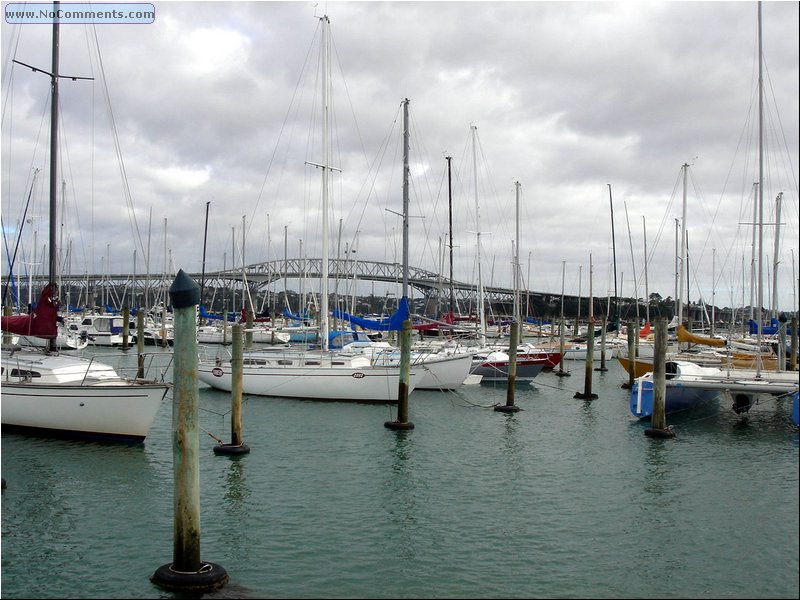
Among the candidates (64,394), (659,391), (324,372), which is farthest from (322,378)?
(659,391)

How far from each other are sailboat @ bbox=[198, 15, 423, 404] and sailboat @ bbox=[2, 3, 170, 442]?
24.1 ft

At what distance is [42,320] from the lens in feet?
66.8

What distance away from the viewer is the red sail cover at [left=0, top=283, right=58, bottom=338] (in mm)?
20328

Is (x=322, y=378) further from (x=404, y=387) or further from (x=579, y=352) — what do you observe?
(x=579, y=352)

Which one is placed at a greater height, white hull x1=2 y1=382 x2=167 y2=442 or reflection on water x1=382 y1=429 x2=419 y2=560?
white hull x1=2 y1=382 x2=167 y2=442

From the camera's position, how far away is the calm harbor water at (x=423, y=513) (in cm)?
1031

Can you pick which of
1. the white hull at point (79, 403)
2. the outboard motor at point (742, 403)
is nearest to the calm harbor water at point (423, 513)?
the white hull at point (79, 403)

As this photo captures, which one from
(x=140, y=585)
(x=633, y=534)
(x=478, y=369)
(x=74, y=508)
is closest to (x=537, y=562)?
(x=633, y=534)

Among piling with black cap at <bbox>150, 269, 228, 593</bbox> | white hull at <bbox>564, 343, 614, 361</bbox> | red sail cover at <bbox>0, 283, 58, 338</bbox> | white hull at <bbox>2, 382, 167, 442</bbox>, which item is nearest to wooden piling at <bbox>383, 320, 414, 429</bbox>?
white hull at <bbox>2, 382, 167, 442</bbox>

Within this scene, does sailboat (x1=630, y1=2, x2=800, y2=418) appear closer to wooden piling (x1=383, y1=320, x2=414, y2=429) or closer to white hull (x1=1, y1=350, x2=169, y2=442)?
wooden piling (x1=383, y1=320, x2=414, y2=429)

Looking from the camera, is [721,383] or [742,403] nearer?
[721,383]

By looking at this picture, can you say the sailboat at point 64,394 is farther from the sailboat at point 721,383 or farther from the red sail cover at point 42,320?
the sailboat at point 721,383

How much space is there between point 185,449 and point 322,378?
59.7ft

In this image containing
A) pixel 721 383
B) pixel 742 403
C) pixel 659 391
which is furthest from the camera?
pixel 742 403
